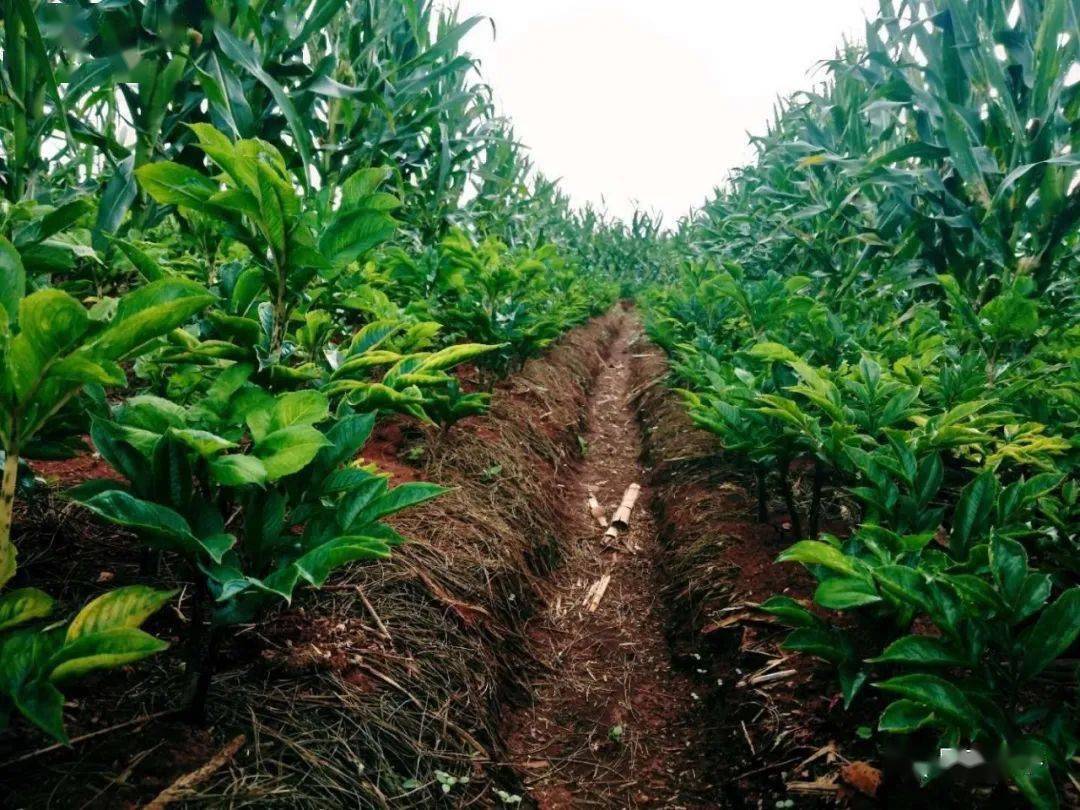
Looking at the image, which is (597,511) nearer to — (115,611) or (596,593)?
(596,593)

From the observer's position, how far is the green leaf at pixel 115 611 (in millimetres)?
805

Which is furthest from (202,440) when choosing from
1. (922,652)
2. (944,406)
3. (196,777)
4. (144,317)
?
(944,406)

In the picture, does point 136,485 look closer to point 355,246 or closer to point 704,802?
point 355,246

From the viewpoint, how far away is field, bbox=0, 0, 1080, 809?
958 mm

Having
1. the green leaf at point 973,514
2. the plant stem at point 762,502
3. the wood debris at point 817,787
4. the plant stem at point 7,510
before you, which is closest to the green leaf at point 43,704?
the plant stem at point 7,510

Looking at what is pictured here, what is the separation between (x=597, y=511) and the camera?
11.3 feet

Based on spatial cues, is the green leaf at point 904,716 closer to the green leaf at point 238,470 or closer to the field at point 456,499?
the field at point 456,499

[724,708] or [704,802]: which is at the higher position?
[724,708]

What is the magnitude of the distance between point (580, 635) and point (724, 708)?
677 mm

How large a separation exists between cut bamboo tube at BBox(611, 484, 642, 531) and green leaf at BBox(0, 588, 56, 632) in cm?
267

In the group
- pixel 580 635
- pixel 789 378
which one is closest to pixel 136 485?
pixel 580 635

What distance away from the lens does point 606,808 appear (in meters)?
1.66

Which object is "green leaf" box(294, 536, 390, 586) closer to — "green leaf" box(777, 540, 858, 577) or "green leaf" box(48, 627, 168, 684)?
"green leaf" box(48, 627, 168, 684)

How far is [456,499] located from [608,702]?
891mm
